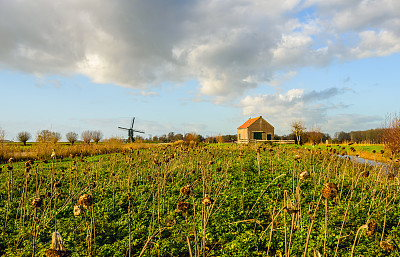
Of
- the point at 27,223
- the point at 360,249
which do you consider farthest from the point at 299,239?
the point at 27,223

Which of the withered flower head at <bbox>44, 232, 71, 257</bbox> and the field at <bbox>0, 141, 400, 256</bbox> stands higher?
the withered flower head at <bbox>44, 232, 71, 257</bbox>

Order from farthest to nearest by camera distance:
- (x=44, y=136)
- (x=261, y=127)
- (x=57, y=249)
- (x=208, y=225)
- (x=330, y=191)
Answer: (x=261, y=127) → (x=44, y=136) → (x=208, y=225) → (x=330, y=191) → (x=57, y=249)

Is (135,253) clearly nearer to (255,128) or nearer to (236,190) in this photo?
(236,190)

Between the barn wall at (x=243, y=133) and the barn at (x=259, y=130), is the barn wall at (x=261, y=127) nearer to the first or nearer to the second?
the barn at (x=259, y=130)

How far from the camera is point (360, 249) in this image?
3.84 metres

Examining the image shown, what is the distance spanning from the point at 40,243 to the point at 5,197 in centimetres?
A: 440

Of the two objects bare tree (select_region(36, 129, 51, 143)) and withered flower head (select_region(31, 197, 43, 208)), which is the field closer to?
withered flower head (select_region(31, 197, 43, 208))

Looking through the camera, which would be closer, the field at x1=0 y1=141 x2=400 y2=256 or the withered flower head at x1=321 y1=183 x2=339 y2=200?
the withered flower head at x1=321 y1=183 x2=339 y2=200

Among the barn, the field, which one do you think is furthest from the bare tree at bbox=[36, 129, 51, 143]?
the barn

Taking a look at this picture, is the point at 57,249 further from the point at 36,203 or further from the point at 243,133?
the point at 243,133

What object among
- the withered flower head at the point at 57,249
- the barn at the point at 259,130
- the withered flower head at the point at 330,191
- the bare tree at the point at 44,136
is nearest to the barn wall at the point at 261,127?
the barn at the point at 259,130

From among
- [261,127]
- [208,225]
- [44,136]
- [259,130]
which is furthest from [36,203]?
[261,127]

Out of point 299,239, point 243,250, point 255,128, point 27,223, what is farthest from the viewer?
point 255,128

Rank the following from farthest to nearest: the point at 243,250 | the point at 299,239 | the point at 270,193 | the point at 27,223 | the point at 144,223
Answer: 1. the point at 270,193
2. the point at 27,223
3. the point at 144,223
4. the point at 299,239
5. the point at 243,250
